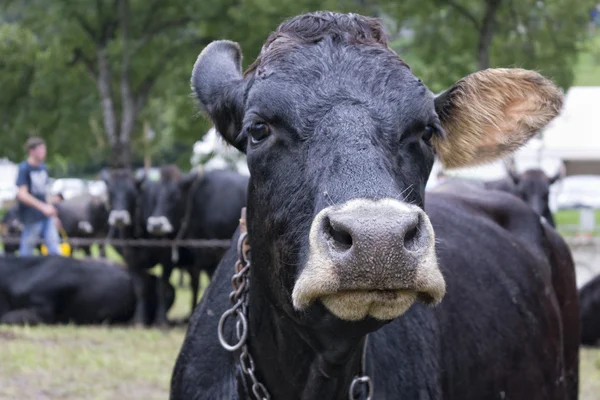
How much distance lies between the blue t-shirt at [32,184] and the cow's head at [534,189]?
21.8 ft

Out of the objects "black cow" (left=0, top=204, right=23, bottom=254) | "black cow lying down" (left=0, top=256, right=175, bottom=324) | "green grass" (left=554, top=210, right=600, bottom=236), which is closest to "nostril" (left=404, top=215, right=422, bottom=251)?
"black cow lying down" (left=0, top=256, right=175, bottom=324)

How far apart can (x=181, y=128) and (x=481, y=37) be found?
32.2 ft

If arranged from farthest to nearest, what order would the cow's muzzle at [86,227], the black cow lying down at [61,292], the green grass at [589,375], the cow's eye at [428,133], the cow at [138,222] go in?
the cow's muzzle at [86,227] < the cow at [138,222] < the black cow lying down at [61,292] < the green grass at [589,375] < the cow's eye at [428,133]

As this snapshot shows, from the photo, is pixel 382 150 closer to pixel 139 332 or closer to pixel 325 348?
pixel 325 348

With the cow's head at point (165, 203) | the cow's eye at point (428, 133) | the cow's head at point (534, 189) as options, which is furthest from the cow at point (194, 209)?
the cow's eye at point (428, 133)

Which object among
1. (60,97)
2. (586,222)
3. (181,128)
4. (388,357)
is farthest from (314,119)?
(60,97)

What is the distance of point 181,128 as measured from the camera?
24547 mm

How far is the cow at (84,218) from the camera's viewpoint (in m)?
20.0

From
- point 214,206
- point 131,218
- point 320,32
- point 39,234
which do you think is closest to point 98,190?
point 131,218

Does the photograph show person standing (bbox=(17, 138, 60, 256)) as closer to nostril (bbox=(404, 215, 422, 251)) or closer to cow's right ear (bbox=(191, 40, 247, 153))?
cow's right ear (bbox=(191, 40, 247, 153))

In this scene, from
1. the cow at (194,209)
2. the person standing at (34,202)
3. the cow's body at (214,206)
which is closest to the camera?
the person standing at (34,202)

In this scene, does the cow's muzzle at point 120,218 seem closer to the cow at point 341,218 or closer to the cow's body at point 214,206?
the cow's body at point 214,206

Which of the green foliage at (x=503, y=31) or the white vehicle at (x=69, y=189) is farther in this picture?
the white vehicle at (x=69, y=189)

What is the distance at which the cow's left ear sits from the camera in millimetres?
3498
